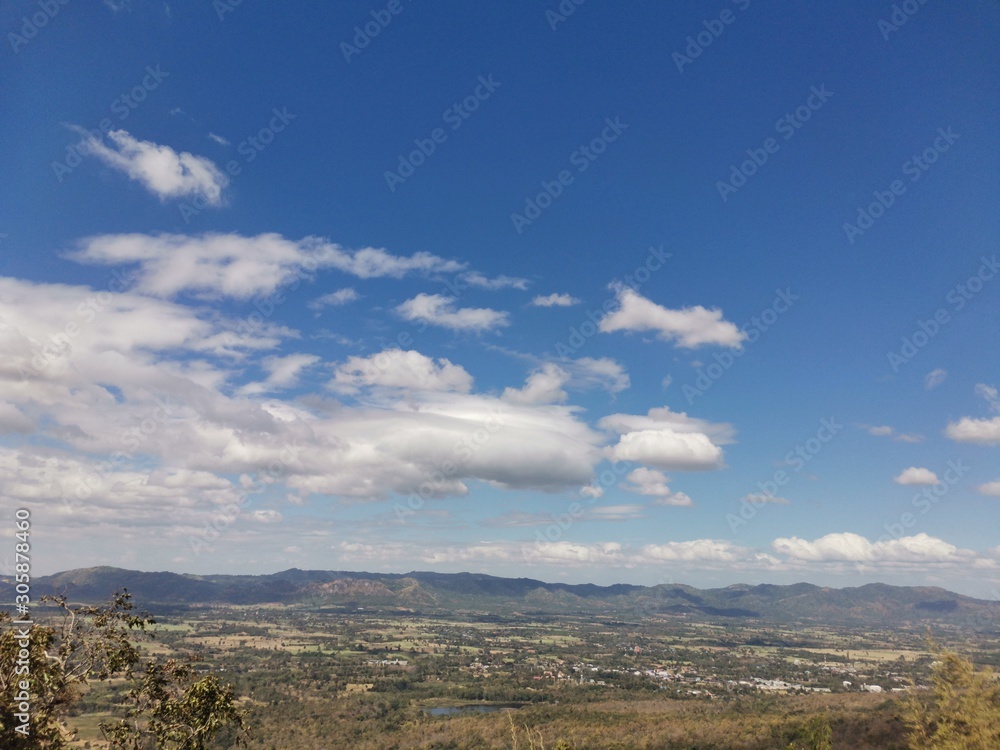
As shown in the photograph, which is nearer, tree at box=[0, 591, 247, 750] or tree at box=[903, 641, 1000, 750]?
tree at box=[903, 641, 1000, 750]

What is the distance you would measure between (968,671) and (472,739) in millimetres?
107311

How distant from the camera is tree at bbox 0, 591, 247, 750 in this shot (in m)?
16.9

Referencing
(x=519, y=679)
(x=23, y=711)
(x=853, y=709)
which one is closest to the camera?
(x=23, y=711)

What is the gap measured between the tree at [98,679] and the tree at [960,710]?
2248cm

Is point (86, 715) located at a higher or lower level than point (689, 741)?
lower

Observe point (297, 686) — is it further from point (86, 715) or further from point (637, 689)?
point (637, 689)

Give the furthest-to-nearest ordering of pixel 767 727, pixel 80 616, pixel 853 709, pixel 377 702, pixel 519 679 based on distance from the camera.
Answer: pixel 519 679, pixel 377 702, pixel 853 709, pixel 767 727, pixel 80 616

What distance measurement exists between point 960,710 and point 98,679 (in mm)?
28264

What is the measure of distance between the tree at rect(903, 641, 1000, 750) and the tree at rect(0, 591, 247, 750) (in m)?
22.5

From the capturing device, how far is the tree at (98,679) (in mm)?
16859

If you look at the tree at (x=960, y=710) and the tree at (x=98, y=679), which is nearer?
the tree at (x=960, y=710)

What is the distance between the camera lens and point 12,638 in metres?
17.2

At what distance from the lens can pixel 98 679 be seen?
1931cm

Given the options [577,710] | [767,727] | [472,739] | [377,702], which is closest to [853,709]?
[767,727]
